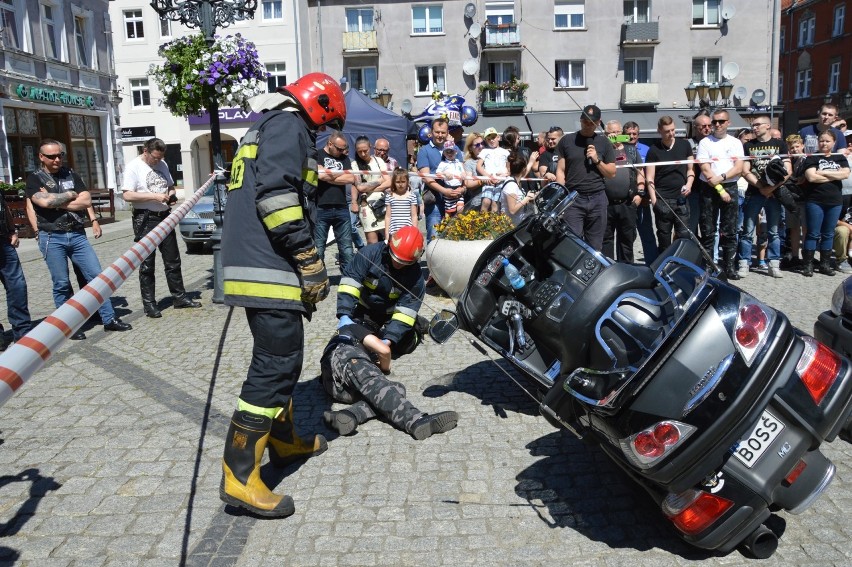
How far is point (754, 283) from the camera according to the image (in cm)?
968

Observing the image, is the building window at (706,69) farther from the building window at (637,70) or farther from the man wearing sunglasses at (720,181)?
the man wearing sunglasses at (720,181)

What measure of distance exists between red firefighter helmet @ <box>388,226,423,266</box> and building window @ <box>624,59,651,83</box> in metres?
35.5

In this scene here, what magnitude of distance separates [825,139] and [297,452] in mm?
8806

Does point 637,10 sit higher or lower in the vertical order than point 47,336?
higher

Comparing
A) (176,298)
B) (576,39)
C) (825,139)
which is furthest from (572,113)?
(176,298)

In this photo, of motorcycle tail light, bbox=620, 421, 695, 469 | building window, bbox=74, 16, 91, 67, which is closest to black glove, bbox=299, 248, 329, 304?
motorcycle tail light, bbox=620, 421, 695, 469

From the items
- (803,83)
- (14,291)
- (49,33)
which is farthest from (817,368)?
(803,83)

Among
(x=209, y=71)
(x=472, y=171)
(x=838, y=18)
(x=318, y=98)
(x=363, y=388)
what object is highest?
(x=838, y=18)

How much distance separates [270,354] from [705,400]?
2.07 metres

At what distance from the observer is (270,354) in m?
3.79

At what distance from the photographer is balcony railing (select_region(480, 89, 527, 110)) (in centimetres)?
3744

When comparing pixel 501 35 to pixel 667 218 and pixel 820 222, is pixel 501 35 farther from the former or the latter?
pixel 667 218

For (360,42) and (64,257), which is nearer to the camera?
(64,257)

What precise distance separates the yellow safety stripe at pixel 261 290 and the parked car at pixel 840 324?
10.3ft
